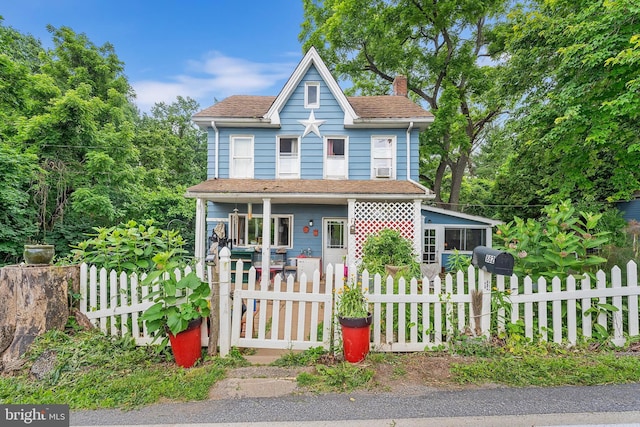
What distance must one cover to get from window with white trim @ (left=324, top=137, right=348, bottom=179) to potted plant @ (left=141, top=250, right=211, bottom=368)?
691 centimetres

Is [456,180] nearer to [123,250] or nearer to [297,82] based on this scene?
[297,82]

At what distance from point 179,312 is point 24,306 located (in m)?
1.81

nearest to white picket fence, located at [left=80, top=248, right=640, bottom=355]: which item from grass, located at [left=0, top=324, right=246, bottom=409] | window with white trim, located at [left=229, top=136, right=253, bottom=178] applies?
grass, located at [left=0, top=324, right=246, bottom=409]

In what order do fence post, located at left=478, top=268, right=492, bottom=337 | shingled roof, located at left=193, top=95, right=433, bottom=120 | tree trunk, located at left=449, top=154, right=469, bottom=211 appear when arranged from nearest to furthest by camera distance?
fence post, located at left=478, top=268, right=492, bottom=337 < shingled roof, located at left=193, top=95, right=433, bottom=120 < tree trunk, located at left=449, top=154, right=469, bottom=211

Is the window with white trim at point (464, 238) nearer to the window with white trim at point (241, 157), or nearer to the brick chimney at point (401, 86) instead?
the brick chimney at point (401, 86)

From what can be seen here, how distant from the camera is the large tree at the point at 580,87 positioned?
516 centimetres

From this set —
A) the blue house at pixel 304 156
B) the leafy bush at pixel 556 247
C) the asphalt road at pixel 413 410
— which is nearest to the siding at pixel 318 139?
the blue house at pixel 304 156

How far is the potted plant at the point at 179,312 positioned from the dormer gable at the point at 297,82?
285 inches

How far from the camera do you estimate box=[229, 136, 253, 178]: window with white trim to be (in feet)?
31.2

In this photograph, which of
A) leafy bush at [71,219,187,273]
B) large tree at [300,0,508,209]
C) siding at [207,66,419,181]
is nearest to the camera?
leafy bush at [71,219,187,273]

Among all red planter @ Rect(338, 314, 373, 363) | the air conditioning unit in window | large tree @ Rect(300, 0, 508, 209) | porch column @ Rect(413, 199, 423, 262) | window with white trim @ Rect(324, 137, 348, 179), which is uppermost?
large tree @ Rect(300, 0, 508, 209)

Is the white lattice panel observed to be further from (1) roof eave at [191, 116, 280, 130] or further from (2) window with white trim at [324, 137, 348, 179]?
(1) roof eave at [191, 116, 280, 130]

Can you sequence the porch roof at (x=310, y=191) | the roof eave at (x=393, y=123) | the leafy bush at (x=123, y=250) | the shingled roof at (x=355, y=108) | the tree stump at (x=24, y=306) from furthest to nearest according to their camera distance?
the shingled roof at (x=355, y=108) → the roof eave at (x=393, y=123) → the porch roof at (x=310, y=191) → the leafy bush at (x=123, y=250) → the tree stump at (x=24, y=306)

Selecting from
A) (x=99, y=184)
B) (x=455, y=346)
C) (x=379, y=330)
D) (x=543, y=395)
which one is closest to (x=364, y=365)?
(x=379, y=330)
